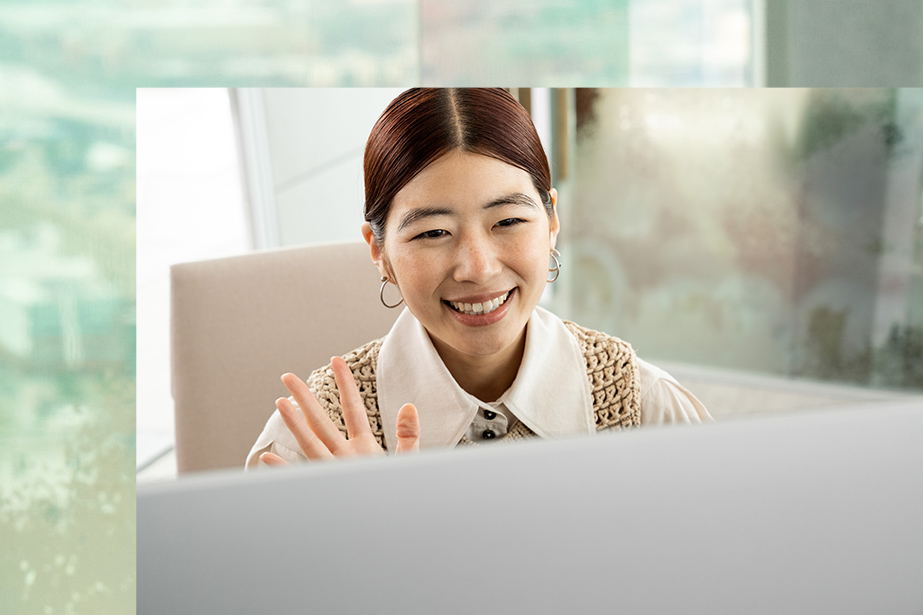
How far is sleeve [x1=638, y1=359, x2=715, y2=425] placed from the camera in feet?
1.34

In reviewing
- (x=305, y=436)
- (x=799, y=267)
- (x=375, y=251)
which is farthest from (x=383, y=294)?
(x=799, y=267)

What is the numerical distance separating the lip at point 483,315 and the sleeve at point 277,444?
0.10m

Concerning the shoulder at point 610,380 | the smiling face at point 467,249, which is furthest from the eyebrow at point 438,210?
the shoulder at point 610,380

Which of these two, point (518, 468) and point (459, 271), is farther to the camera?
point (459, 271)

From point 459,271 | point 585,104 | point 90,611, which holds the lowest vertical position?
point 90,611

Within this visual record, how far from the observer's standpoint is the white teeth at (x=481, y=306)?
1.21 ft

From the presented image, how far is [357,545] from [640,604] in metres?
0.09

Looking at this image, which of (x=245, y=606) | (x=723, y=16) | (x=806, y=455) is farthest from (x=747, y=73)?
(x=245, y=606)

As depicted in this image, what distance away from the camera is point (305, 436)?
279 mm

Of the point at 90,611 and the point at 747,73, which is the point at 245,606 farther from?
the point at 747,73

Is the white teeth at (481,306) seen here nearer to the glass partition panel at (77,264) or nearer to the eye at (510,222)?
the eye at (510,222)

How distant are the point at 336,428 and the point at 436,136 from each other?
0.53ft

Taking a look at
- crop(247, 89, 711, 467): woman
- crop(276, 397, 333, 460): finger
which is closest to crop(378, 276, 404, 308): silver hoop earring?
crop(247, 89, 711, 467): woman

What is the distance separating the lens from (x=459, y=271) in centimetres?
35
